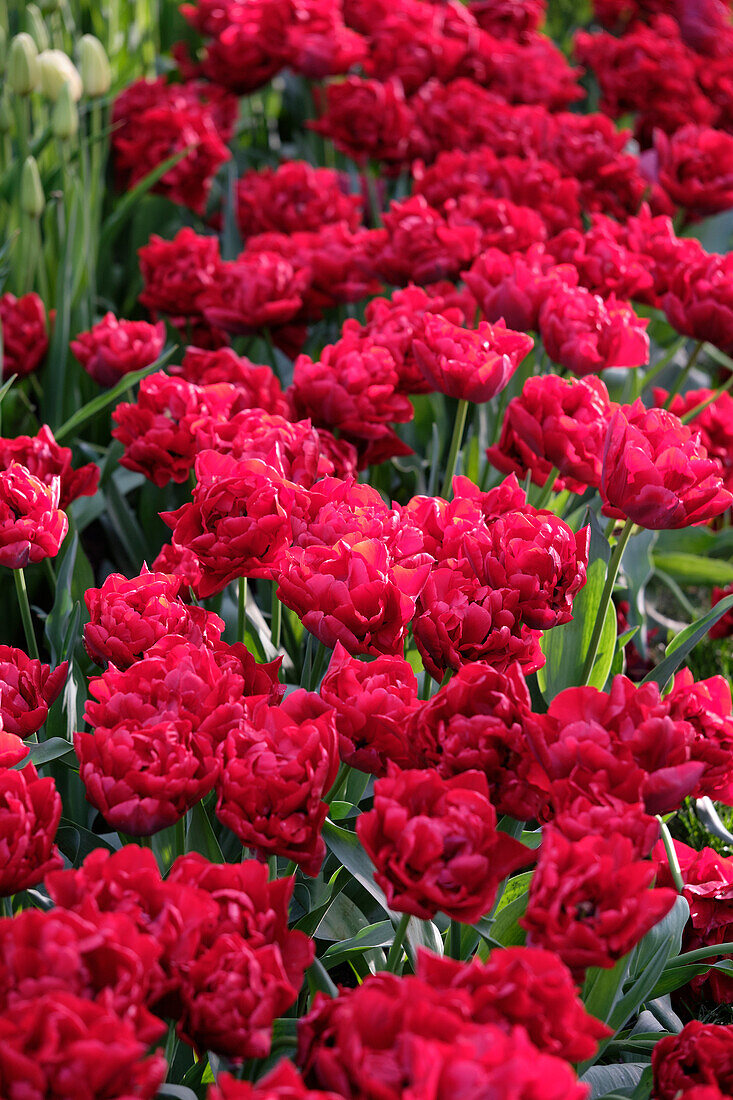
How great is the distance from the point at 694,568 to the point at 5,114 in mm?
1360

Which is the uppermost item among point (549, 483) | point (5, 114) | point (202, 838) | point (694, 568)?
point (5, 114)

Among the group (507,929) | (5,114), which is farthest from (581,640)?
(5,114)

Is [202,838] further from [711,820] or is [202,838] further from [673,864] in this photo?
[711,820]

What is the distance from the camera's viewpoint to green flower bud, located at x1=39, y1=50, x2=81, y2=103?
1.56 m

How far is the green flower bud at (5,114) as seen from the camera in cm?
176

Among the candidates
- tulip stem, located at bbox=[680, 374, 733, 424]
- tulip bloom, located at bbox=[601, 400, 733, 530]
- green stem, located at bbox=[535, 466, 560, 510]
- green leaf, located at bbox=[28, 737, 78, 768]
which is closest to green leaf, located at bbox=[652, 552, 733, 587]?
tulip stem, located at bbox=[680, 374, 733, 424]

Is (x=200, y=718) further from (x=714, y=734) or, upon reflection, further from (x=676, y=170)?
(x=676, y=170)

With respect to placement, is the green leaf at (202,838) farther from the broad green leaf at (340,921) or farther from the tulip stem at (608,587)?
the tulip stem at (608,587)

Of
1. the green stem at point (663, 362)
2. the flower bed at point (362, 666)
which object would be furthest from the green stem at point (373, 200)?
the green stem at point (663, 362)

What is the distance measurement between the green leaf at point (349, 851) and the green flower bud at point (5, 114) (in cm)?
147

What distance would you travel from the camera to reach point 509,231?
1566 mm

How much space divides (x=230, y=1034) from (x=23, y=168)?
4.38 ft

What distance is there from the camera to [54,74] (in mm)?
1568

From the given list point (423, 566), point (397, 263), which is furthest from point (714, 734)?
point (397, 263)
